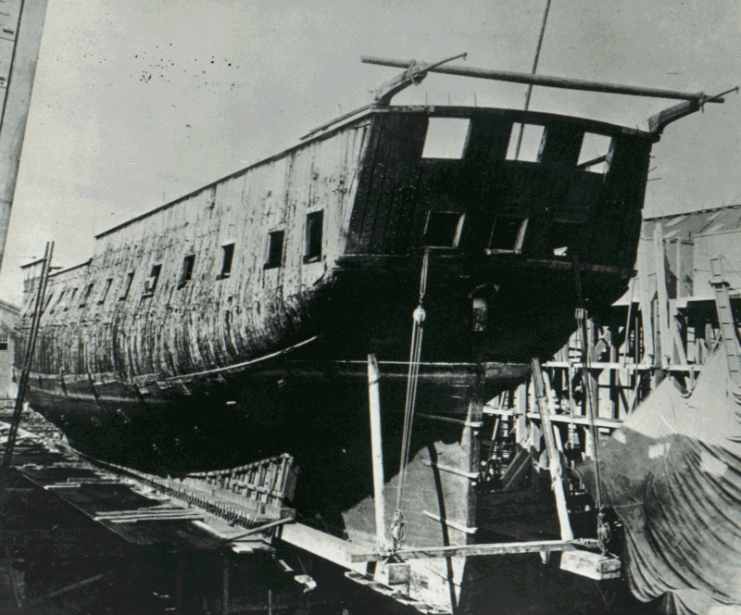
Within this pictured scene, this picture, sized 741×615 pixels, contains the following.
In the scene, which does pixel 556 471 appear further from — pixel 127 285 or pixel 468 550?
pixel 127 285

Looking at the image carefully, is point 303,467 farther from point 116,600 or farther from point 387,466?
point 116,600

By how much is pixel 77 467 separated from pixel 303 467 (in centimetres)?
807

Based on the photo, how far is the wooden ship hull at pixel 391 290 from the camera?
6.91 m

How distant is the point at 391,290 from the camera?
23.7 ft

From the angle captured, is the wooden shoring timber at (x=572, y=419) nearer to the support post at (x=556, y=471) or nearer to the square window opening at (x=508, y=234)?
the support post at (x=556, y=471)

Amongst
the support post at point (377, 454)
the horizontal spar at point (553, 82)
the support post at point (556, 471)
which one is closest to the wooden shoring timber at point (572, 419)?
the support post at point (556, 471)

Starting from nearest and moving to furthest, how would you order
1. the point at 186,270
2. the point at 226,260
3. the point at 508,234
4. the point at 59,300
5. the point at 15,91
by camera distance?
the point at 15,91
the point at 508,234
the point at 226,260
the point at 186,270
the point at 59,300

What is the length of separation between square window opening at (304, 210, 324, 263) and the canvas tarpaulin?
5.81 m

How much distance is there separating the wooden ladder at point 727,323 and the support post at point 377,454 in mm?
5237

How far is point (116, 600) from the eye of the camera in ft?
21.9

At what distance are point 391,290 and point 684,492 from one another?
18.0ft

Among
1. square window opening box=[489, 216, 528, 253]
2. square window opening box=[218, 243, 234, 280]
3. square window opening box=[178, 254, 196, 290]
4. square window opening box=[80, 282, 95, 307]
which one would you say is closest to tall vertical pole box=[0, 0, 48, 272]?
square window opening box=[489, 216, 528, 253]

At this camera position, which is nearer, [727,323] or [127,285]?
[727,323]

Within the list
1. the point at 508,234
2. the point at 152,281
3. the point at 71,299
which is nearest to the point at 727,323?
the point at 508,234
